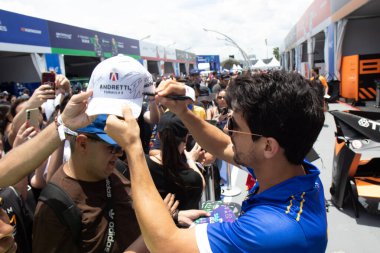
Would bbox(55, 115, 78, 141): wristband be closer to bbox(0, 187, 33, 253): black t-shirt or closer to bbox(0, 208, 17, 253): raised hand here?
bbox(0, 208, 17, 253): raised hand

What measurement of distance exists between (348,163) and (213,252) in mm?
3436

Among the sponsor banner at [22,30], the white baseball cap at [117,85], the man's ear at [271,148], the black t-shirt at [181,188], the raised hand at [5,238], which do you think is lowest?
the black t-shirt at [181,188]

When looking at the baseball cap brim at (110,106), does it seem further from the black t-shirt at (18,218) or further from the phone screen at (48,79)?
the phone screen at (48,79)

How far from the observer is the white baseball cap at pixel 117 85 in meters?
1.51

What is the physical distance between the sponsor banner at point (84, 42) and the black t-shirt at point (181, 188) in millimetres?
17511

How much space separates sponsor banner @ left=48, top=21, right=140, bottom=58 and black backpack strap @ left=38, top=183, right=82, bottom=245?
60.5 feet

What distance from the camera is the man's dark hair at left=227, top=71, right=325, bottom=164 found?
1.34 metres

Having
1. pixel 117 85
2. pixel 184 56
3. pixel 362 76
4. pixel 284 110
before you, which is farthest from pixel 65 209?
pixel 184 56

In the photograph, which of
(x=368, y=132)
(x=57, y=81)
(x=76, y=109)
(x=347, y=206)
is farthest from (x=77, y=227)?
(x=347, y=206)

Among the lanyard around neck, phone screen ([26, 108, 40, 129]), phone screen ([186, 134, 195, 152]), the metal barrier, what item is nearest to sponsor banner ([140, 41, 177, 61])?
the metal barrier

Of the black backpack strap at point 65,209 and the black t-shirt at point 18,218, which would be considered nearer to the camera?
the black backpack strap at point 65,209

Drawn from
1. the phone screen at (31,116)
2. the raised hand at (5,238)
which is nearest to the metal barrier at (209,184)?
the phone screen at (31,116)

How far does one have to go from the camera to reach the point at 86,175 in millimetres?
1668

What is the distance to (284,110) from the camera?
52.8 inches
